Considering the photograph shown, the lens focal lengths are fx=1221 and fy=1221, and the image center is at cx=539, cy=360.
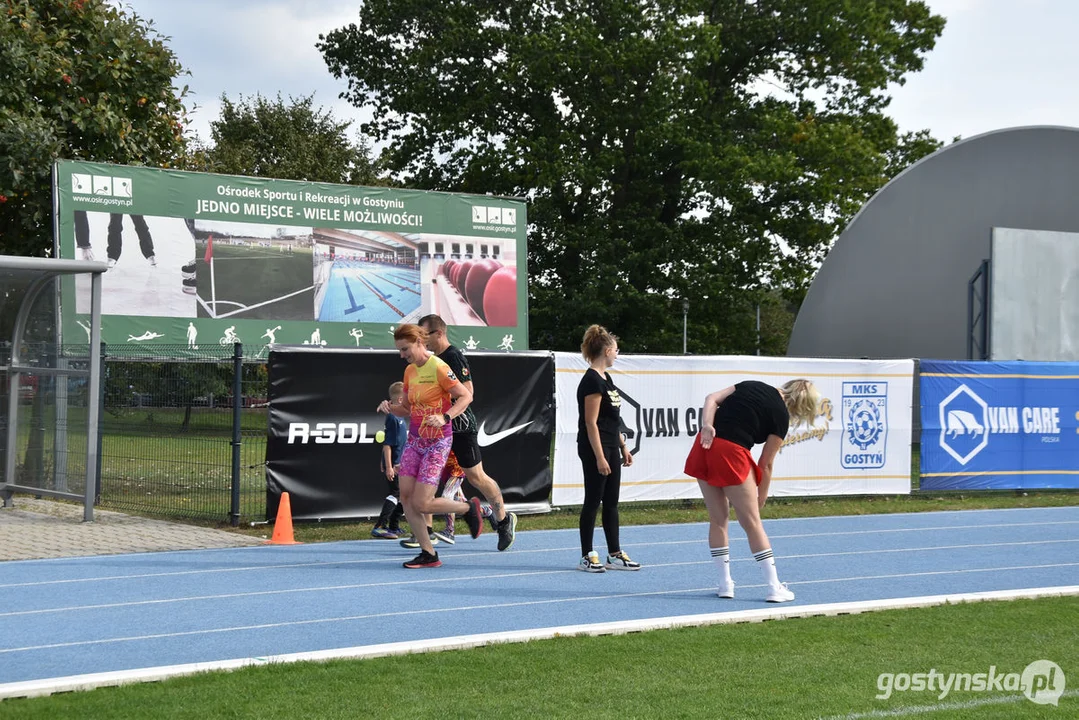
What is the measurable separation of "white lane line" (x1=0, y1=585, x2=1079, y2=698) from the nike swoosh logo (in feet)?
20.3

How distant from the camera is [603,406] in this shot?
10047 mm

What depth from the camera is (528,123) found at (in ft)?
123

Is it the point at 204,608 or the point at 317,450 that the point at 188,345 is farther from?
the point at 204,608

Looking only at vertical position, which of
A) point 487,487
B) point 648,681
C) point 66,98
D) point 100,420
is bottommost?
point 648,681

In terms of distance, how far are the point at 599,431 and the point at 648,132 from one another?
87.3 ft

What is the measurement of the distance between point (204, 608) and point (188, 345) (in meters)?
10.8

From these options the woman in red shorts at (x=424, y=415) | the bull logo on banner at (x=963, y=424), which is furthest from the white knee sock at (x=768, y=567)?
the bull logo on banner at (x=963, y=424)

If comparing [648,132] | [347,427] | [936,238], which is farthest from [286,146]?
[347,427]

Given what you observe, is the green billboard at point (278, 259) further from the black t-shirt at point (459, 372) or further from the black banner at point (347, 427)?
the black t-shirt at point (459, 372)

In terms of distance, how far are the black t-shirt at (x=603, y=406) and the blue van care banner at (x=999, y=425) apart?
28.2 ft

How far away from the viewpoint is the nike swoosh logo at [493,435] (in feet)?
47.4

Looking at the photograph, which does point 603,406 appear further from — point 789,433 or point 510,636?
point 789,433

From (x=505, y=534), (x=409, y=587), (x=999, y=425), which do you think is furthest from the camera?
(x=999, y=425)

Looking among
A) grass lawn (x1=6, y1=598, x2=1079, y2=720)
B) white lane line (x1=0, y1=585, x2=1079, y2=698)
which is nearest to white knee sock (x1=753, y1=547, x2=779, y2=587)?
white lane line (x1=0, y1=585, x2=1079, y2=698)
